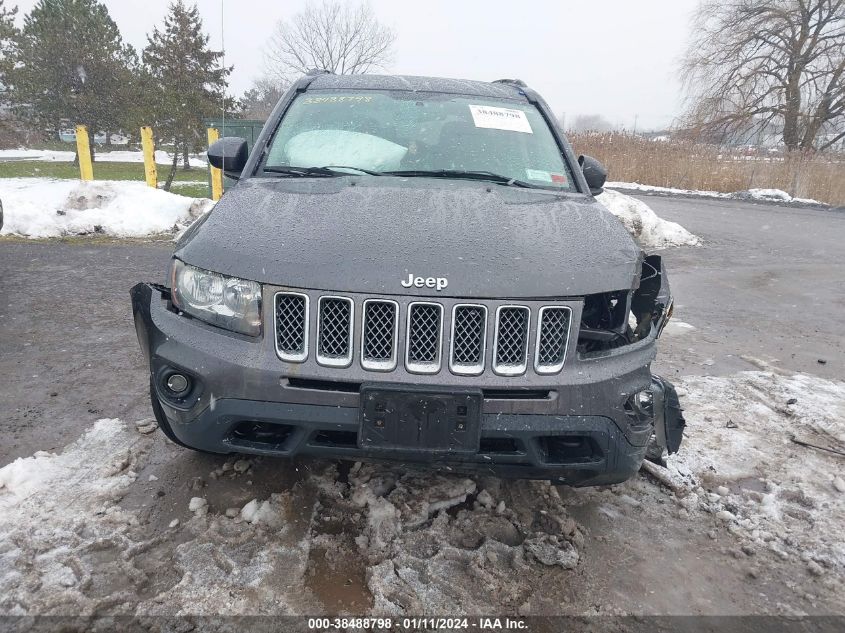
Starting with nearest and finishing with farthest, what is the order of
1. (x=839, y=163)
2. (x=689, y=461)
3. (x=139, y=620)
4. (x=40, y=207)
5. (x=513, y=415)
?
(x=139, y=620), (x=513, y=415), (x=689, y=461), (x=40, y=207), (x=839, y=163)

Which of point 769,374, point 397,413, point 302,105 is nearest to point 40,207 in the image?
point 302,105

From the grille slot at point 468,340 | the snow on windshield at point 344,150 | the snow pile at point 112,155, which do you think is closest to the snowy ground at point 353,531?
the grille slot at point 468,340

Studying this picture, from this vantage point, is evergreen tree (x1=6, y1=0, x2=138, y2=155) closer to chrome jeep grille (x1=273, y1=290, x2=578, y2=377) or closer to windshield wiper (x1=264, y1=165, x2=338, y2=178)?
windshield wiper (x1=264, y1=165, x2=338, y2=178)

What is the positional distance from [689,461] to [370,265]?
220cm

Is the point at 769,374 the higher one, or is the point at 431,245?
the point at 431,245

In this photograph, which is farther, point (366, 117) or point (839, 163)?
point (839, 163)

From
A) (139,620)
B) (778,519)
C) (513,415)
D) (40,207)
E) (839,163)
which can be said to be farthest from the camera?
(839,163)

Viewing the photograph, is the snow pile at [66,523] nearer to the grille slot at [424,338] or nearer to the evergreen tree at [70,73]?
the grille slot at [424,338]

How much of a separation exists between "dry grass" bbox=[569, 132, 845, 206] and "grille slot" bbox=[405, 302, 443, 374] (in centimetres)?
2446

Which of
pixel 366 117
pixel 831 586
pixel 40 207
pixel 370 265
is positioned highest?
pixel 366 117

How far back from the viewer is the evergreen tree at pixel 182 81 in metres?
15.1

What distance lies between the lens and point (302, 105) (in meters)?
3.67

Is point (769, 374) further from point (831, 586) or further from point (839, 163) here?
point (839, 163)

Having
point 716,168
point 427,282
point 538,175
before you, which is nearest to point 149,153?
point 538,175
